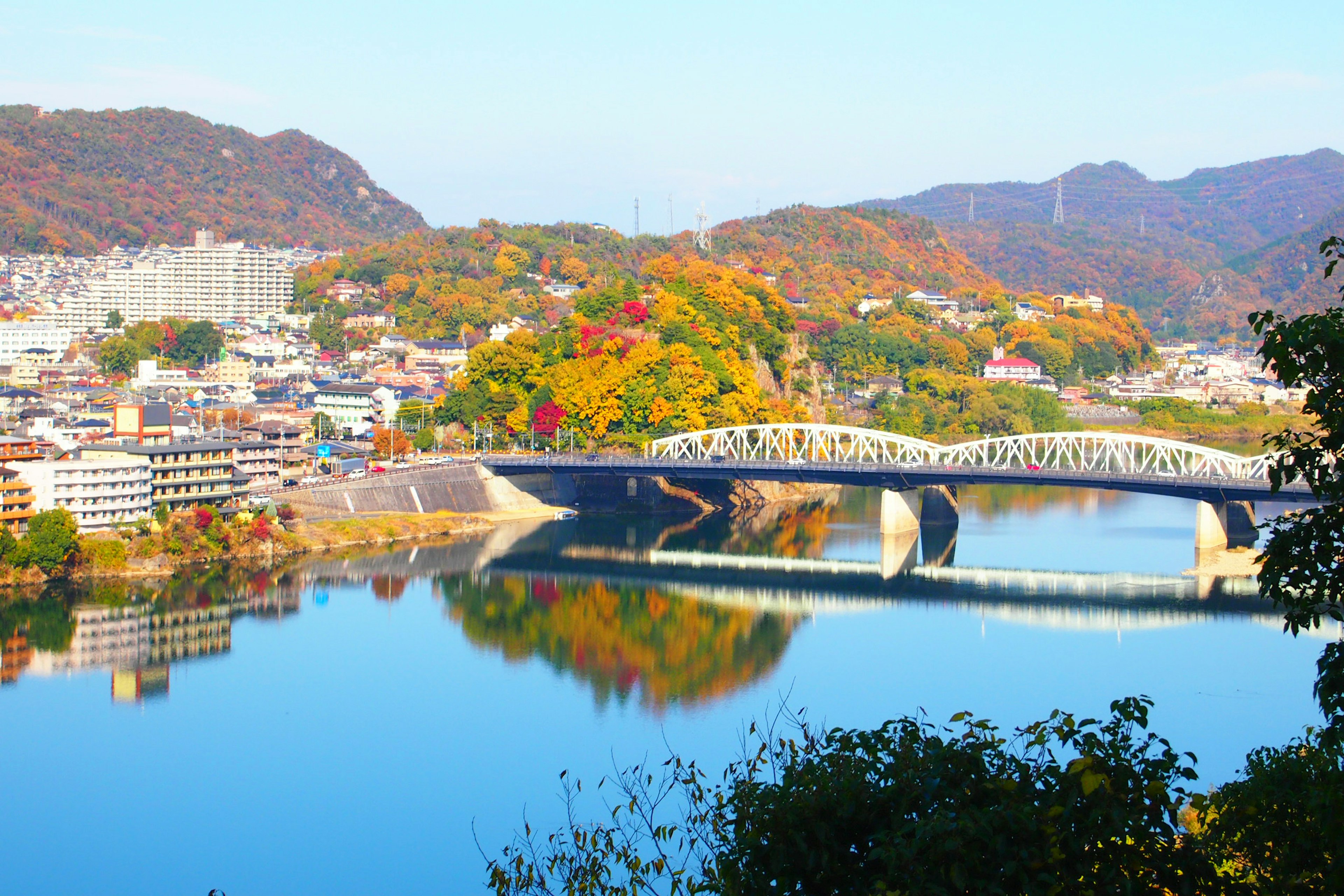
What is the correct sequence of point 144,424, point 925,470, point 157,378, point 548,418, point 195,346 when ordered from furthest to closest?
1. point 195,346
2. point 157,378
3. point 548,418
4. point 925,470
5. point 144,424

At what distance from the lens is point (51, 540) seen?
89.1ft

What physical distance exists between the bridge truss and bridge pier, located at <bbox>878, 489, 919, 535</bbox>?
2.93ft

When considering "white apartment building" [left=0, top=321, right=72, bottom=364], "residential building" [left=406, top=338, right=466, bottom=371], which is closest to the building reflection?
"residential building" [left=406, top=338, right=466, bottom=371]

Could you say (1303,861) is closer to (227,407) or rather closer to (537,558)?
(537,558)

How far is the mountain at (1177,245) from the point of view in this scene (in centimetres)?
12544

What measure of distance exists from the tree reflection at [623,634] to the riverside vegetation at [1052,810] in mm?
13428

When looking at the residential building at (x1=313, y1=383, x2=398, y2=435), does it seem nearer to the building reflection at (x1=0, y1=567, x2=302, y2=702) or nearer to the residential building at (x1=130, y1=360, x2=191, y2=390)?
the residential building at (x1=130, y1=360, x2=191, y2=390)

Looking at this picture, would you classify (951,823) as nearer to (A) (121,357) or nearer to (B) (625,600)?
(B) (625,600)

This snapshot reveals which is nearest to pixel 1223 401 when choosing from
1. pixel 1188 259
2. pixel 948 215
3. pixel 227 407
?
pixel 227 407

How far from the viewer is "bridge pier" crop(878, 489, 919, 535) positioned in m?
34.7

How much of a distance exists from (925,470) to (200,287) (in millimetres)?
59294

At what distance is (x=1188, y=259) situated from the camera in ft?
514

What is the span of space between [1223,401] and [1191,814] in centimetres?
5718

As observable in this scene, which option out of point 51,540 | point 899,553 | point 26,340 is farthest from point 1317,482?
point 26,340
